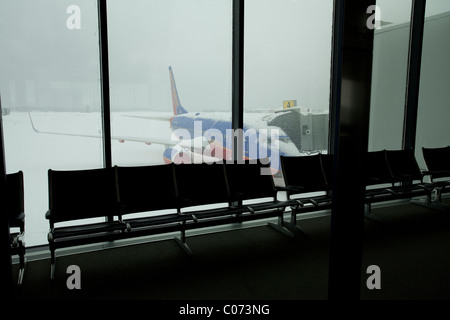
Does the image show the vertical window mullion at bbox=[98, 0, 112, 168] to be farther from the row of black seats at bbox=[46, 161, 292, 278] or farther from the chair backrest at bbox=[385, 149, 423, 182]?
the chair backrest at bbox=[385, 149, 423, 182]

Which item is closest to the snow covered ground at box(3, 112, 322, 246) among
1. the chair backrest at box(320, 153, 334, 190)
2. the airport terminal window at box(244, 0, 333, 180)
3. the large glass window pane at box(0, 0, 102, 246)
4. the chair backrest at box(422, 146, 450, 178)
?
the large glass window pane at box(0, 0, 102, 246)

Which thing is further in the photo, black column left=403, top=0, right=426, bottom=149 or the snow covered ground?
black column left=403, top=0, right=426, bottom=149

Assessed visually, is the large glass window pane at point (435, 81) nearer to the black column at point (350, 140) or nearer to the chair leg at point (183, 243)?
the chair leg at point (183, 243)

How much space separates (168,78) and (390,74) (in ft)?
12.5

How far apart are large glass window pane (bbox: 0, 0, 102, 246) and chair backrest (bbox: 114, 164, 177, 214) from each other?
61 cm

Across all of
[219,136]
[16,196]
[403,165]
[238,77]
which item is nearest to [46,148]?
[16,196]

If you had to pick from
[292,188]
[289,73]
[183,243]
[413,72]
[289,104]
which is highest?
[413,72]

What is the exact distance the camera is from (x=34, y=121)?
3621 millimetres

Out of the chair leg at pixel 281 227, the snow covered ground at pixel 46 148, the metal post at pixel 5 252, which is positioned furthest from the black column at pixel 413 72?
the metal post at pixel 5 252

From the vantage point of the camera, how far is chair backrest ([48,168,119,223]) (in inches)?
127

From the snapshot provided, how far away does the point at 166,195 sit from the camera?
365 cm

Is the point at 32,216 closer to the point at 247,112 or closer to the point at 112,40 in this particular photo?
the point at 112,40

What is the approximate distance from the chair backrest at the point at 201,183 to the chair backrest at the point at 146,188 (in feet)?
0.37

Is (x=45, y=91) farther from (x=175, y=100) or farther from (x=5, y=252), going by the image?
(x=5, y=252)
